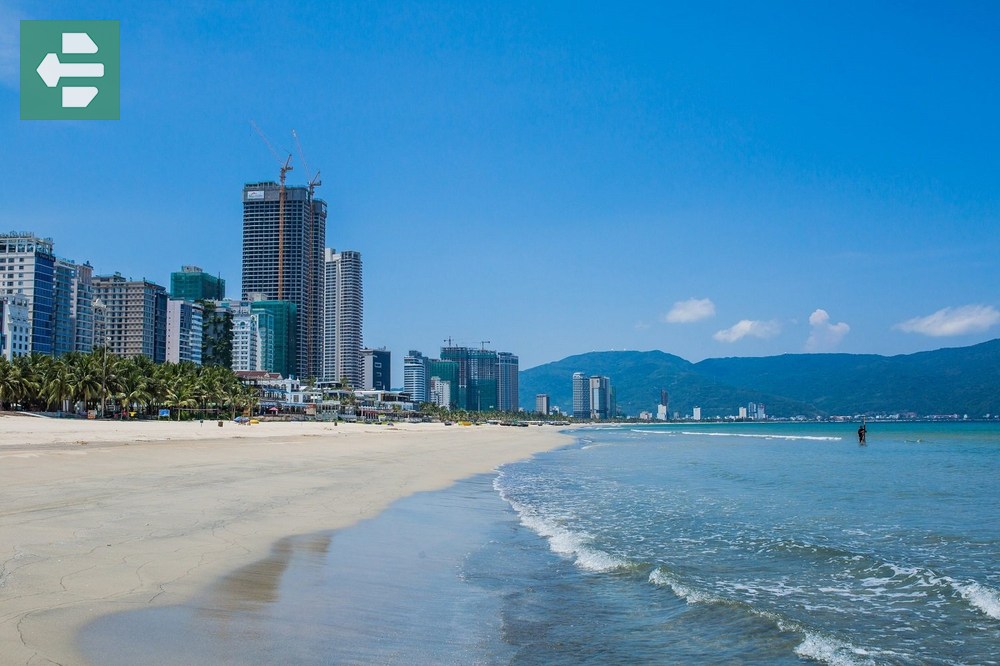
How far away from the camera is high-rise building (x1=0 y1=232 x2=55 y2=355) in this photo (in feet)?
575

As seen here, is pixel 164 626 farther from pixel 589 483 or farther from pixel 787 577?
pixel 589 483

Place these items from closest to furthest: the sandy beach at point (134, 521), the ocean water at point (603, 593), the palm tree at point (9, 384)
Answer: the ocean water at point (603, 593)
the sandy beach at point (134, 521)
the palm tree at point (9, 384)

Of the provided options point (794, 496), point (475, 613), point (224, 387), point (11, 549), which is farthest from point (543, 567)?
point (224, 387)

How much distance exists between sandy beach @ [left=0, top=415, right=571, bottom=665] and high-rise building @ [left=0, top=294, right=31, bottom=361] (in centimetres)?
14761

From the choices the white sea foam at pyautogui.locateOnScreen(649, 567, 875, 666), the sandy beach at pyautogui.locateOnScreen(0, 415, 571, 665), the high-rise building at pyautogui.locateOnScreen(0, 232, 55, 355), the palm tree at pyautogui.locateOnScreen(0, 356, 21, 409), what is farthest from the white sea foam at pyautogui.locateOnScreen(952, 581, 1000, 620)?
the high-rise building at pyautogui.locateOnScreen(0, 232, 55, 355)

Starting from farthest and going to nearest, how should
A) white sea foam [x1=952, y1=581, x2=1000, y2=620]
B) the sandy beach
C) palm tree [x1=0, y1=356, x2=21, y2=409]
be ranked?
palm tree [x1=0, y1=356, x2=21, y2=409], white sea foam [x1=952, y1=581, x2=1000, y2=620], the sandy beach

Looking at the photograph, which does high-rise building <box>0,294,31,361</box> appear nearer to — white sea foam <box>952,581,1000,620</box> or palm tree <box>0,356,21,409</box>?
palm tree <box>0,356,21,409</box>

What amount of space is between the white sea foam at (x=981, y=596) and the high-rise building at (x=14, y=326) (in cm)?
17638

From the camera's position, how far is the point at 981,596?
11.3 metres

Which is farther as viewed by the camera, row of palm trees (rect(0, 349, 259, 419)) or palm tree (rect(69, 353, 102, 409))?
palm tree (rect(69, 353, 102, 409))

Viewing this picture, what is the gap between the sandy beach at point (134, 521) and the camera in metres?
8.33

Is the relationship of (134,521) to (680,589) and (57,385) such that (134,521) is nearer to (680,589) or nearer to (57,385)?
(680,589)

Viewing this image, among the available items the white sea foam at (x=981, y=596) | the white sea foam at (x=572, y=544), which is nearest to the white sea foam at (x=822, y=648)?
the white sea foam at (x=572, y=544)

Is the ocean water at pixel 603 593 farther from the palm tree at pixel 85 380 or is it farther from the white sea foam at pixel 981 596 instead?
the palm tree at pixel 85 380
